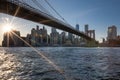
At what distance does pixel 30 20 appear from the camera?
43094 mm

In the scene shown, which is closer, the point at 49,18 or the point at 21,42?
the point at 49,18

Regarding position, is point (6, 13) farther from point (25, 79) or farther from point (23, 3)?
point (25, 79)

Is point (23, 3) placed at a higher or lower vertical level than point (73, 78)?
higher

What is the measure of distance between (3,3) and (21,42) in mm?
116378

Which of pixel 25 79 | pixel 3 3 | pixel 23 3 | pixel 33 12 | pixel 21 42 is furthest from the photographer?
pixel 21 42

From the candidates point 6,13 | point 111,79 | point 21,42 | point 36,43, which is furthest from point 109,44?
point 111,79

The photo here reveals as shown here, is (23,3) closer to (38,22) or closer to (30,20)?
(30,20)

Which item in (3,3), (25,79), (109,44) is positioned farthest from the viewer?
(109,44)

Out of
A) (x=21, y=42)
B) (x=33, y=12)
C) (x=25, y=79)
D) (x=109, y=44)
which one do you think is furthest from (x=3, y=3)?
(x=109, y=44)

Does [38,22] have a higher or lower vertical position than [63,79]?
higher

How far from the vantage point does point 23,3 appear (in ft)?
103

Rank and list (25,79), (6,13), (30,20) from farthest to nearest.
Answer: (30,20) < (6,13) < (25,79)

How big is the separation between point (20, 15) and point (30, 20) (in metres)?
5.21

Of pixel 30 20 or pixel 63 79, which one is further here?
pixel 30 20
